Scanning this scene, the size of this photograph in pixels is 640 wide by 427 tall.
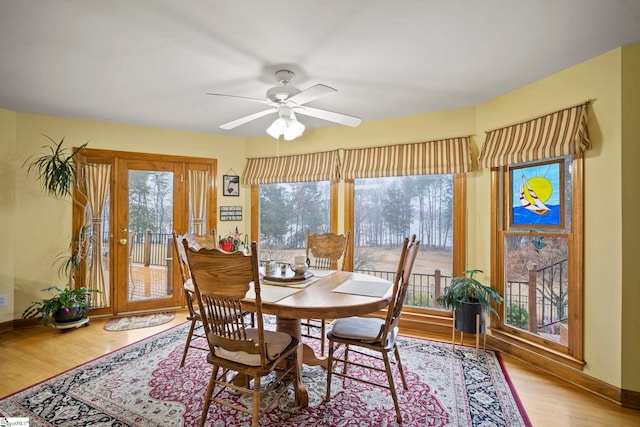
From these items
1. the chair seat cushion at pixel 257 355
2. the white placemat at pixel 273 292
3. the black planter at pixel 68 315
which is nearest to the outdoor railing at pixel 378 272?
the black planter at pixel 68 315

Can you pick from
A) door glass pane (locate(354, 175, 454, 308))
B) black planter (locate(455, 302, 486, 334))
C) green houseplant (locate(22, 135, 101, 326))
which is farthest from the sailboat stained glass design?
green houseplant (locate(22, 135, 101, 326))

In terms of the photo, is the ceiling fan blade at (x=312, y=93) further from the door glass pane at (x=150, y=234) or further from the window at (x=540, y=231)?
the door glass pane at (x=150, y=234)

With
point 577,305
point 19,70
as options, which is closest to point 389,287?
point 577,305

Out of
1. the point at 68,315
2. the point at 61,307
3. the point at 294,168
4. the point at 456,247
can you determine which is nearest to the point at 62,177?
the point at 61,307

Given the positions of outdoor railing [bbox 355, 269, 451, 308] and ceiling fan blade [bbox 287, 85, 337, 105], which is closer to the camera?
ceiling fan blade [bbox 287, 85, 337, 105]

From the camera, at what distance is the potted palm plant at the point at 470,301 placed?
301cm

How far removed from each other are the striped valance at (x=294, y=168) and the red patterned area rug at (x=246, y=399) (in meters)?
2.43

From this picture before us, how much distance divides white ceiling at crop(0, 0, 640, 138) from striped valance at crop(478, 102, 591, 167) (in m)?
0.39

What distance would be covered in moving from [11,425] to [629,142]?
4657 mm

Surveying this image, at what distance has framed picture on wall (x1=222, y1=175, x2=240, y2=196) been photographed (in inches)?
188

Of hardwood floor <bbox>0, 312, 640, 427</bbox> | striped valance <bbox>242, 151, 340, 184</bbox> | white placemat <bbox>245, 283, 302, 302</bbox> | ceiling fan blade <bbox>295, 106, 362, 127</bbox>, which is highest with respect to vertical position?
ceiling fan blade <bbox>295, 106, 362, 127</bbox>

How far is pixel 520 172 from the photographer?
3.10 metres

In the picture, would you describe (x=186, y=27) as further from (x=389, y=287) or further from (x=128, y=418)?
(x=128, y=418)

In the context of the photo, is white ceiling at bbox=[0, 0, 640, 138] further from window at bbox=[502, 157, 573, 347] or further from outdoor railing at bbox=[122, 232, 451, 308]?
outdoor railing at bbox=[122, 232, 451, 308]
